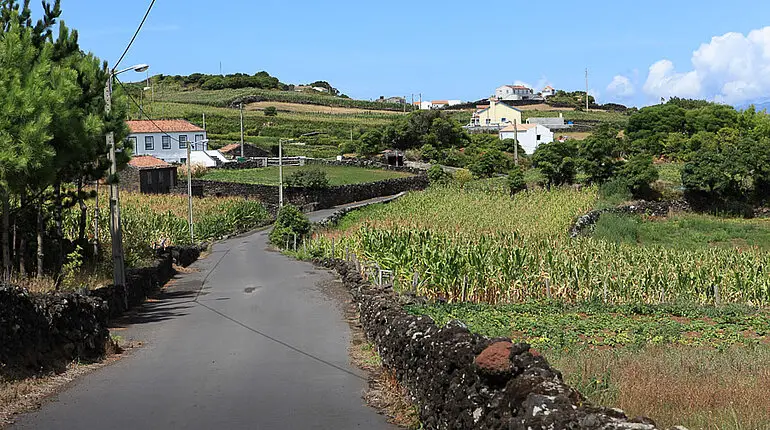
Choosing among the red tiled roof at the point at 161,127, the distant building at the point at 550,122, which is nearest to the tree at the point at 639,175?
the red tiled roof at the point at 161,127

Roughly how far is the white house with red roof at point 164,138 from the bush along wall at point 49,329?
70155 millimetres

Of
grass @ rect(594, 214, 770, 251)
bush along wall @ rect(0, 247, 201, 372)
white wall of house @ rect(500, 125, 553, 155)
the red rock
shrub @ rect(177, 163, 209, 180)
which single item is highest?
white wall of house @ rect(500, 125, 553, 155)

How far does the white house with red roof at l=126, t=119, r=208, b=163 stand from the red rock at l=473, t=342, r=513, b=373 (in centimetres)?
8152

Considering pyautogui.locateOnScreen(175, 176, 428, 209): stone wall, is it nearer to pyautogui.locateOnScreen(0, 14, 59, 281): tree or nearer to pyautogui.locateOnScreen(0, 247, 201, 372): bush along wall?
pyautogui.locateOnScreen(0, 14, 59, 281): tree

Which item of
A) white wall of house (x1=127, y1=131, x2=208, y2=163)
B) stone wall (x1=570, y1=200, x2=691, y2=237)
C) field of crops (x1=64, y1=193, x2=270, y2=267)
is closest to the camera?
field of crops (x1=64, y1=193, x2=270, y2=267)

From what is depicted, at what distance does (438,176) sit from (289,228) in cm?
3006

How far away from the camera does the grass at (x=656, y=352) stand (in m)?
10.6

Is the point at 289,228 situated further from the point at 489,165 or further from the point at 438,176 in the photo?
the point at 489,165

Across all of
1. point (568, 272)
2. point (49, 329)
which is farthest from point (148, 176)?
point (49, 329)

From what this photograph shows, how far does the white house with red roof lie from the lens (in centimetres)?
8944

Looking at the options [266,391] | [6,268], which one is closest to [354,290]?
[6,268]

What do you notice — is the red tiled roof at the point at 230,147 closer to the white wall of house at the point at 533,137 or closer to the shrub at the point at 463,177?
the shrub at the point at 463,177

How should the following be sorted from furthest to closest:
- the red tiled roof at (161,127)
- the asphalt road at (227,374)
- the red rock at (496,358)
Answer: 1. the red tiled roof at (161,127)
2. the asphalt road at (227,374)
3. the red rock at (496,358)

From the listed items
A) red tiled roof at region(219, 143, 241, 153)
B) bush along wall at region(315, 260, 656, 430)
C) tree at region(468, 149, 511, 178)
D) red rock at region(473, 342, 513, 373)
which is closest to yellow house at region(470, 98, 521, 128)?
red tiled roof at region(219, 143, 241, 153)
